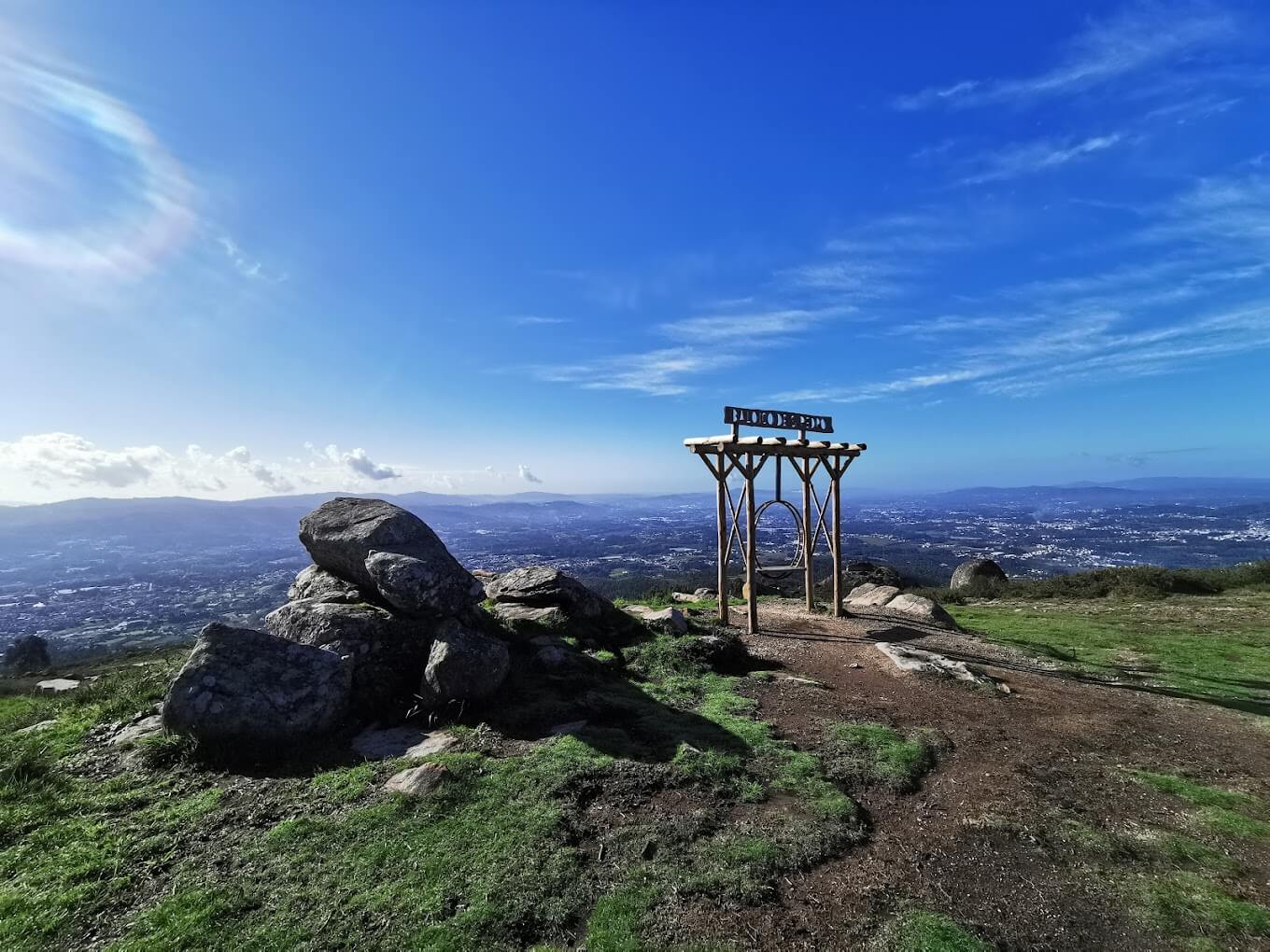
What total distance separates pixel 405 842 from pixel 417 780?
1255 millimetres

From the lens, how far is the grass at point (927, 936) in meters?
Result: 4.83

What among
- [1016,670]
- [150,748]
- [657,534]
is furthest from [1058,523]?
[150,748]

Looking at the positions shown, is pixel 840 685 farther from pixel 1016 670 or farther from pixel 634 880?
pixel 634 880

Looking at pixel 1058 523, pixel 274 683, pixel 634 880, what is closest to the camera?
pixel 634 880

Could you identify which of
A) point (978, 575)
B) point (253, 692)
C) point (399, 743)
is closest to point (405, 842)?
point (399, 743)

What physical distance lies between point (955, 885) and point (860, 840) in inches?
40.3

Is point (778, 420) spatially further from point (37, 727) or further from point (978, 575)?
point (978, 575)

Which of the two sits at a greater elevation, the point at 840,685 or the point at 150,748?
the point at 150,748

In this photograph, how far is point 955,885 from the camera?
573 centimetres

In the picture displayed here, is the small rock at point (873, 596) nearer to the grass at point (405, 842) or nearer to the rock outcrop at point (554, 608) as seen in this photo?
the rock outcrop at point (554, 608)

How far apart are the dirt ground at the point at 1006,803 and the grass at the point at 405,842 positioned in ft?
1.54

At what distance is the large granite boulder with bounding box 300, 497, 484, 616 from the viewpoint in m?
11.7

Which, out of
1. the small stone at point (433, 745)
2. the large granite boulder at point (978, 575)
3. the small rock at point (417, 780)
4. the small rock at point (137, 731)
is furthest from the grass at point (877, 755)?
the large granite boulder at point (978, 575)

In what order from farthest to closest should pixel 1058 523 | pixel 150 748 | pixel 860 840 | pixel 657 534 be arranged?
pixel 657 534, pixel 1058 523, pixel 150 748, pixel 860 840
